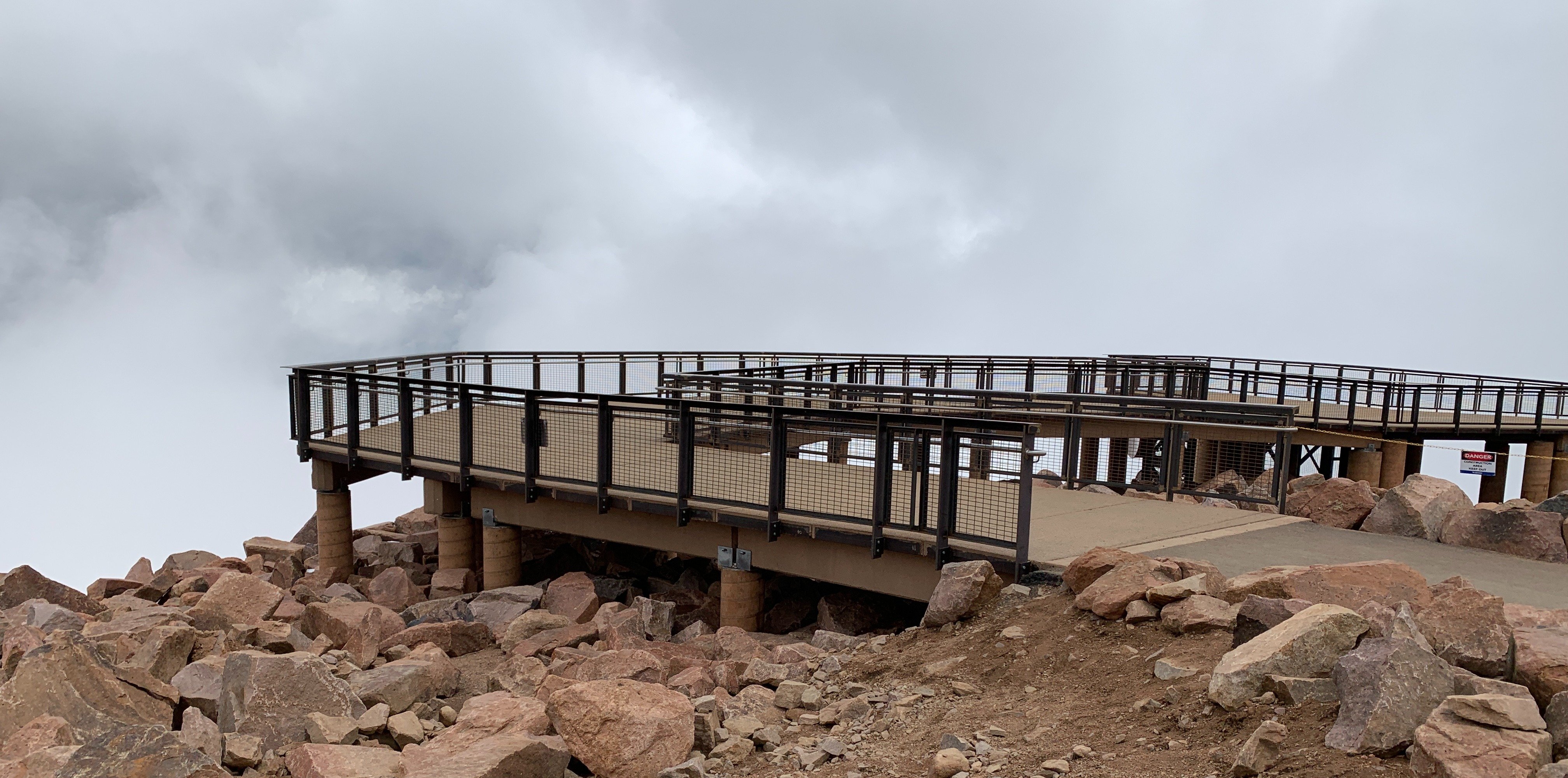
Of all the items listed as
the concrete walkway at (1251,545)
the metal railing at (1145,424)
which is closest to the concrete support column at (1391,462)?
the metal railing at (1145,424)

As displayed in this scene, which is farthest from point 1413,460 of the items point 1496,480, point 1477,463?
point 1477,463

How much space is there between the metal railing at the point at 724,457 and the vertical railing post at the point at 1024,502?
0.01 metres

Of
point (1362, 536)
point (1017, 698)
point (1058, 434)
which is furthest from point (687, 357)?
point (1017, 698)

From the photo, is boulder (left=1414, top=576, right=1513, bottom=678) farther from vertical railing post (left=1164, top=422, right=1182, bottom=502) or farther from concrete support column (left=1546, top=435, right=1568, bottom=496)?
concrete support column (left=1546, top=435, right=1568, bottom=496)

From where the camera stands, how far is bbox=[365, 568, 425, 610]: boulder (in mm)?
13781

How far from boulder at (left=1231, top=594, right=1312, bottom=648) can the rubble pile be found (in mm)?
15

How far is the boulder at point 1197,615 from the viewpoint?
684cm

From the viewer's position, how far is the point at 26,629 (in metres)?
9.10

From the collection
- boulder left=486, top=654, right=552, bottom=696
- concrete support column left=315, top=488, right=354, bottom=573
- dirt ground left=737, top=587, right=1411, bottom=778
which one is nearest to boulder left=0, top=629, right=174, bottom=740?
boulder left=486, top=654, right=552, bottom=696

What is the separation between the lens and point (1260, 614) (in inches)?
247

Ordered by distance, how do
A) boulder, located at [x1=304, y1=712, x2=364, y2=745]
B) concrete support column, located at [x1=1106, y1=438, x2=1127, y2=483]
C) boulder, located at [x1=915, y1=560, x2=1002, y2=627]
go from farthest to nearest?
concrete support column, located at [x1=1106, y1=438, x2=1127, y2=483], boulder, located at [x1=915, y1=560, x2=1002, y2=627], boulder, located at [x1=304, y1=712, x2=364, y2=745]

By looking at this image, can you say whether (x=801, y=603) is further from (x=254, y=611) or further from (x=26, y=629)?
(x=26, y=629)

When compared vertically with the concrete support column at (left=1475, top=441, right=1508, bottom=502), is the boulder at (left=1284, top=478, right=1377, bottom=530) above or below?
above

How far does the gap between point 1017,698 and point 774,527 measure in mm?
4170
